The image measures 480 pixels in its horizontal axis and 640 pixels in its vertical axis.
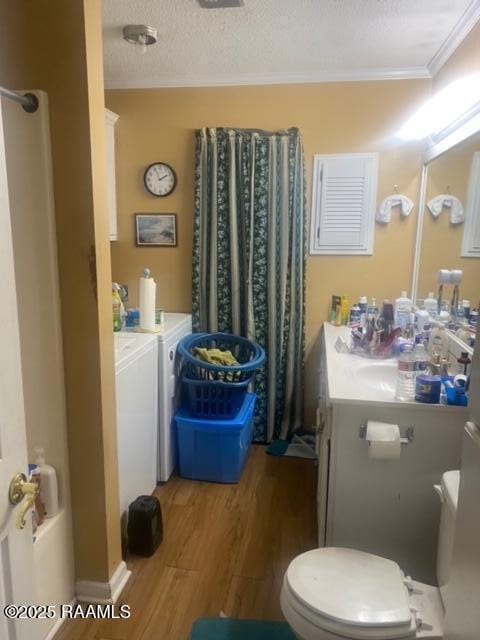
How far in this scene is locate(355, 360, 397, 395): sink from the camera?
81.2 inches

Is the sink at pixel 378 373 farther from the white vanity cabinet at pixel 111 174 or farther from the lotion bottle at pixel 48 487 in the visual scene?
the white vanity cabinet at pixel 111 174

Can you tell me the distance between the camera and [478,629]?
682 millimetres

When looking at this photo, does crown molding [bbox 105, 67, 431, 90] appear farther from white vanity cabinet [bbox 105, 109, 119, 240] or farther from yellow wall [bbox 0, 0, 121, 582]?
yellow wall [bbox 0, 0, 121, 582]

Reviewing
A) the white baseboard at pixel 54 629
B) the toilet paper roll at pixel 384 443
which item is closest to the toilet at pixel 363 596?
the toilet paper roll at pixel 384 443

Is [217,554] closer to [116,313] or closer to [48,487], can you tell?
[48,487]

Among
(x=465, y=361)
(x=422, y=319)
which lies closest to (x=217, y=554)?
(x=465, y=361)

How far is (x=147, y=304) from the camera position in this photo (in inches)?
100

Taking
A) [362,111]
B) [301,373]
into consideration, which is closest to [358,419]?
[301,373]

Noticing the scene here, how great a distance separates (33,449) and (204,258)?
1.72 m

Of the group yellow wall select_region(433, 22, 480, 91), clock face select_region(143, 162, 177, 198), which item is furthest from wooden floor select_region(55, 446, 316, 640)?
yellow wall select_region(433, 22, 480, 91)

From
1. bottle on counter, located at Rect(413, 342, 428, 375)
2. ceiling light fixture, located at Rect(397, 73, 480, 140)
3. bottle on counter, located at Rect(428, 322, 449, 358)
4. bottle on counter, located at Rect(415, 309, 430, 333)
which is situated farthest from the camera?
bottle on counter, located at Rect(415, 309, 430, 333)

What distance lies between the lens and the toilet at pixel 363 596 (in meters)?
1.21

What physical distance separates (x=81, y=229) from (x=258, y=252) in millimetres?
1604

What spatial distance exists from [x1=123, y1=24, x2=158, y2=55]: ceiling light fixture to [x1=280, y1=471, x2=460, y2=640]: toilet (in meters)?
2.34
